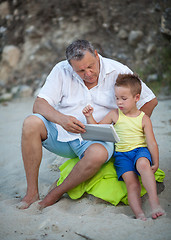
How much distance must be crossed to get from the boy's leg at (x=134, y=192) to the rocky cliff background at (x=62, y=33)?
4.01m

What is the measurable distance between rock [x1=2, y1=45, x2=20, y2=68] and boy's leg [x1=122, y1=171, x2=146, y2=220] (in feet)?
17.8

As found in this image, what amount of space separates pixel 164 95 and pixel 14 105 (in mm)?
2943

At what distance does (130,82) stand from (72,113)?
1.93 ft

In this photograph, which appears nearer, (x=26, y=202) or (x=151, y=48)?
(x=26, y=202)

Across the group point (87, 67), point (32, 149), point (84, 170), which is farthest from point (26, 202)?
point (87, 67)

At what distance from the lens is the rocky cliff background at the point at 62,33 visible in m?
6.43

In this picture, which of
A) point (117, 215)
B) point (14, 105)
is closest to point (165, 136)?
point (117, 215)

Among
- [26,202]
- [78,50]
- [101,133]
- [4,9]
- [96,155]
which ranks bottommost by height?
[26,202]

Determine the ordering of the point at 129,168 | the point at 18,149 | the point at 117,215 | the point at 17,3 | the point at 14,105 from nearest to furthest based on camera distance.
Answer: the point at 117,215 → the point at 129,168 → the point at 18,149 → the point at 14,105 → the point at 17,3

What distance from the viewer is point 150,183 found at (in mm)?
2219

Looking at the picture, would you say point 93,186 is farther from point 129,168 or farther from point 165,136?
point 165,136

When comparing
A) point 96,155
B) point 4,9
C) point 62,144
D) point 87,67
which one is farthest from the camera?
point 4,9

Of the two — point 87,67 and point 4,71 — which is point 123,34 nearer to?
point 4,71

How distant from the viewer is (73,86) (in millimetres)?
2732
